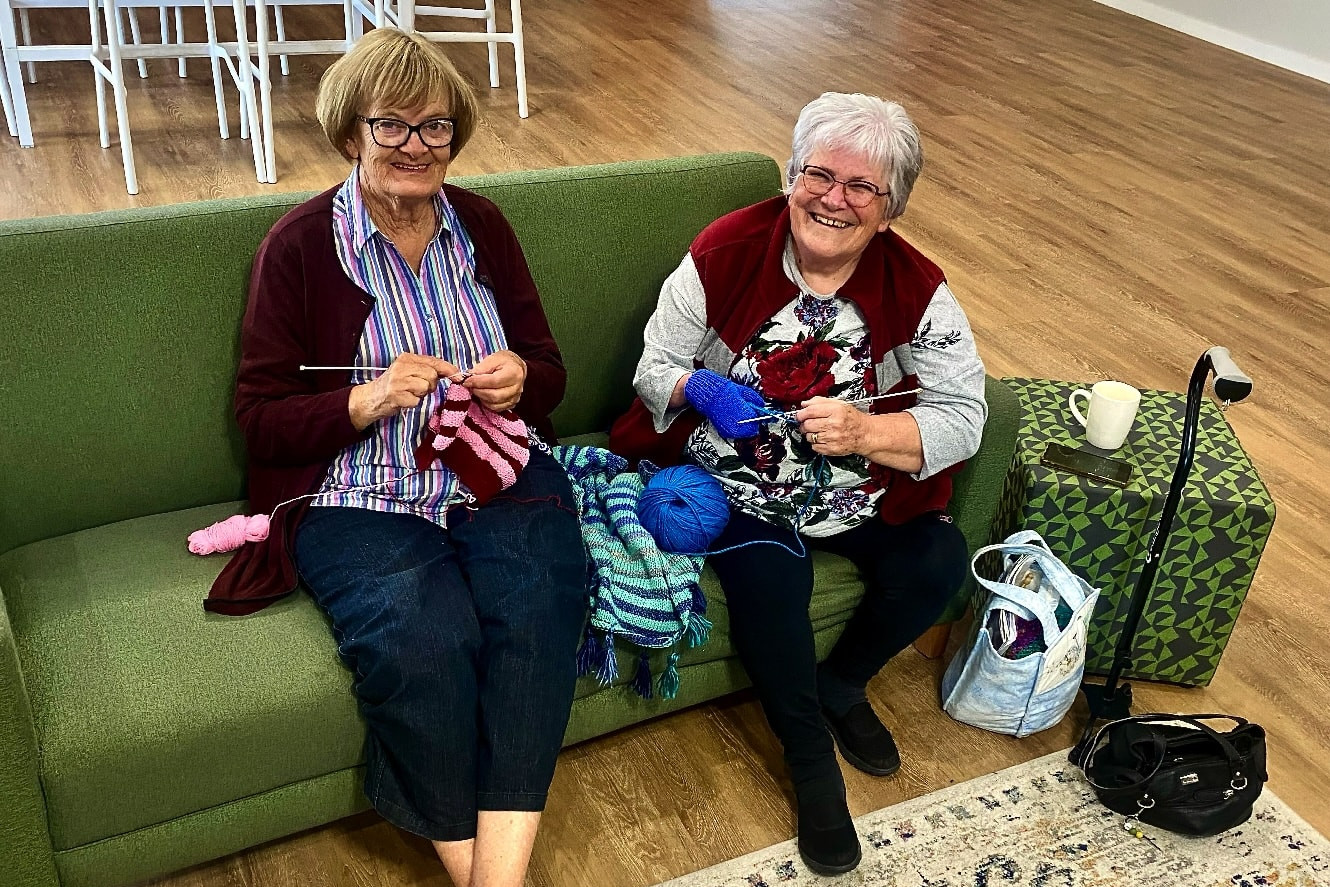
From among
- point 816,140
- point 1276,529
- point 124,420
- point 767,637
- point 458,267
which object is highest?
point 816,140

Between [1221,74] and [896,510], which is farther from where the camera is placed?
[1221,74]

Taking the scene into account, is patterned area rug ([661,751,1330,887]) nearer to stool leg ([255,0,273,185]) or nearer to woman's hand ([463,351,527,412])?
woman's hand ([463,351,527,412])

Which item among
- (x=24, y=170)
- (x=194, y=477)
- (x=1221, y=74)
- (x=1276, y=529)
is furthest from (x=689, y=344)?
(x=1221, y=74)

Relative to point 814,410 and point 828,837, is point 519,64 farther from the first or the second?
point 828,837

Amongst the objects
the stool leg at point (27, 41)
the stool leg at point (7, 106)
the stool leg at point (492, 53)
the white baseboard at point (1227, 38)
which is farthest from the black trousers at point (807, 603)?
the white baseboard at point (1227, 38)

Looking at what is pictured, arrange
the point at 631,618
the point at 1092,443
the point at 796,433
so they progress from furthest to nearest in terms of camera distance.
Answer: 1. the point at 1092,443
2. the point at 796,433
3. the point at 631,618

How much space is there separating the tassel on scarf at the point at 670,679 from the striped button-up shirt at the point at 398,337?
0.38 m

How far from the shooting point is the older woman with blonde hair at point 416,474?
1.61 metres

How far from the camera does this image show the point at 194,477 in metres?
1.93

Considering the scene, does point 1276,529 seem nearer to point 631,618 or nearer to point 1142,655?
point 1142,655

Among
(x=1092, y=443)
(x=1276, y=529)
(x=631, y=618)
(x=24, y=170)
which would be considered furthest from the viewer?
(x=24, y=170)

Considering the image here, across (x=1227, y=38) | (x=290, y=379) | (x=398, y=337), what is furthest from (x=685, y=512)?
(x=1227, y=38)

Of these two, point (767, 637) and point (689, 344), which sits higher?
point (689, 344)

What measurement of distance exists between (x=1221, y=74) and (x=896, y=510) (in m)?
5.09
